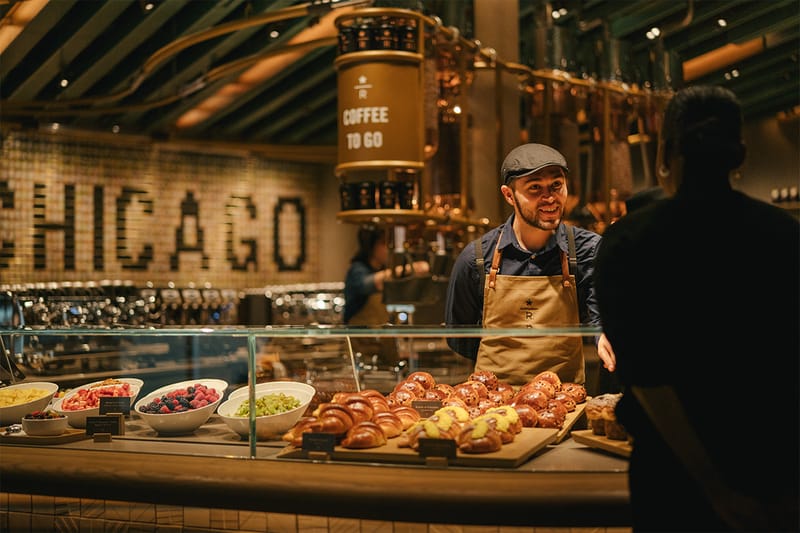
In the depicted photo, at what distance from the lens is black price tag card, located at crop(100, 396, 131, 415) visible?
282 cm

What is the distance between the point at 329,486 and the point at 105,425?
0.86m

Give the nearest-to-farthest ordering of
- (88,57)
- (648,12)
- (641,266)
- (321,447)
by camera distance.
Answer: (641,266), (321,447), (648,12), (88,57)

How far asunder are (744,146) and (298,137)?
1007cm

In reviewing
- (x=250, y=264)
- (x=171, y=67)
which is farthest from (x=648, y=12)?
(x=250, y=264)

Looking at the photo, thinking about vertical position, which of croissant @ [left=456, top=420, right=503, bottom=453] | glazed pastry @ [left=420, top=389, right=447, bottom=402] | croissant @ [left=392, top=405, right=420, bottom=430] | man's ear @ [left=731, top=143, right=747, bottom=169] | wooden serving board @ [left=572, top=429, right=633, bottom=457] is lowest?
wooden serving board @ [left=572, top=429, right=633, bottom=457]

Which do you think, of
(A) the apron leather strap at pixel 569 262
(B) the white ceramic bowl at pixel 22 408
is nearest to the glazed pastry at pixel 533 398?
(A) the apron leather strap at pixel 569 262

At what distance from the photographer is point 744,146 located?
5.87 feet

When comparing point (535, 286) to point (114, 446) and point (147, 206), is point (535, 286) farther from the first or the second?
point (147, 206)

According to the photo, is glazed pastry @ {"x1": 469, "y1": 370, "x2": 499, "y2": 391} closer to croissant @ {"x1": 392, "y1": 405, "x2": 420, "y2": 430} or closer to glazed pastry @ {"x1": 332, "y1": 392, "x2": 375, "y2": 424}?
→ croissant @ {"x1": 392, "y1": 405, "x2": 420, "y2": 430}

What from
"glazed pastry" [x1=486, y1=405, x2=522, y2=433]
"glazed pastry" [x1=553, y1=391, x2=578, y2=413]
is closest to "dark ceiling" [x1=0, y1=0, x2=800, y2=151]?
"glazed pastry" [x1=553, y1=391, x2=578, y2=413]

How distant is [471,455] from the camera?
7.43 feet

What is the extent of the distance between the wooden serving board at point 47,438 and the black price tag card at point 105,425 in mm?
39

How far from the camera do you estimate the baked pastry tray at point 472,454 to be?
224cm

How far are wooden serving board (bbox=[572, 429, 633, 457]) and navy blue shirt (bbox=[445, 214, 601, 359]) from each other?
70cm
